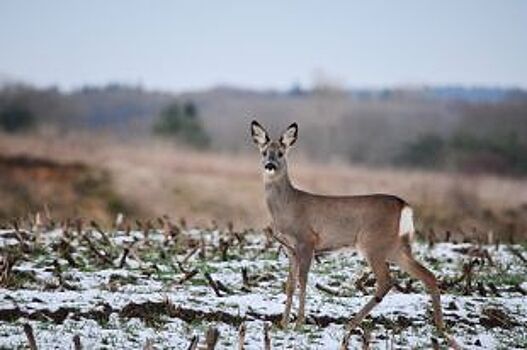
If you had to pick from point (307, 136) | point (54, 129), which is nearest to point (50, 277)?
point (54, 129)

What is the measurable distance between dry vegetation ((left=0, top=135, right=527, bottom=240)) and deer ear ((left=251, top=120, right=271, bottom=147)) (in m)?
28.0

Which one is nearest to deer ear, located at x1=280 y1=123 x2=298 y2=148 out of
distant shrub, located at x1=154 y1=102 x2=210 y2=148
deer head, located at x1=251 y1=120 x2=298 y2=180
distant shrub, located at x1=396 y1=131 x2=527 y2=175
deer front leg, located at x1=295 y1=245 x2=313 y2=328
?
deer head, located at x1=251 y1=120 x2=298 y2=180

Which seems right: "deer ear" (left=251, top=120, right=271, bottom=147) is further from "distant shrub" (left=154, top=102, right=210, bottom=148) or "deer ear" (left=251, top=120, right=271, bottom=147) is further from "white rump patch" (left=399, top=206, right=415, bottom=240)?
"distant shrub" (left=154, top=102, right=210, bottom=148)

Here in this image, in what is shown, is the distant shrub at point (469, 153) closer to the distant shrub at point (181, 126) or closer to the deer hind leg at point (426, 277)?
the distant shrub at point (181, 126)

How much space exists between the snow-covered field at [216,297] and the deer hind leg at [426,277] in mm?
200

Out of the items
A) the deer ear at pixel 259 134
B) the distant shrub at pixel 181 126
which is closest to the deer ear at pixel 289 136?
the deer ear at pixel 259 134

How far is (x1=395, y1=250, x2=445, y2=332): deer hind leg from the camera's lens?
11742 mm

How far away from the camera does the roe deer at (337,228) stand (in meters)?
12.0

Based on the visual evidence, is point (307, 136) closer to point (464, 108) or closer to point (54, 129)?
point (464, 108)

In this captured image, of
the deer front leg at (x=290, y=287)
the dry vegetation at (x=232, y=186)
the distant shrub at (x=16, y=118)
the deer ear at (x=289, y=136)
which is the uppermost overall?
the deer ear at (x=289, y=136)

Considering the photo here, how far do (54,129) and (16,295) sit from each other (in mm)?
49734

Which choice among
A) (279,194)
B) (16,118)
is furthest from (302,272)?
(16,118)

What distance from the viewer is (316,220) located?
12.7 m

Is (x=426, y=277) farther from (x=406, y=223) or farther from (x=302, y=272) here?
(x=302, y=272)
